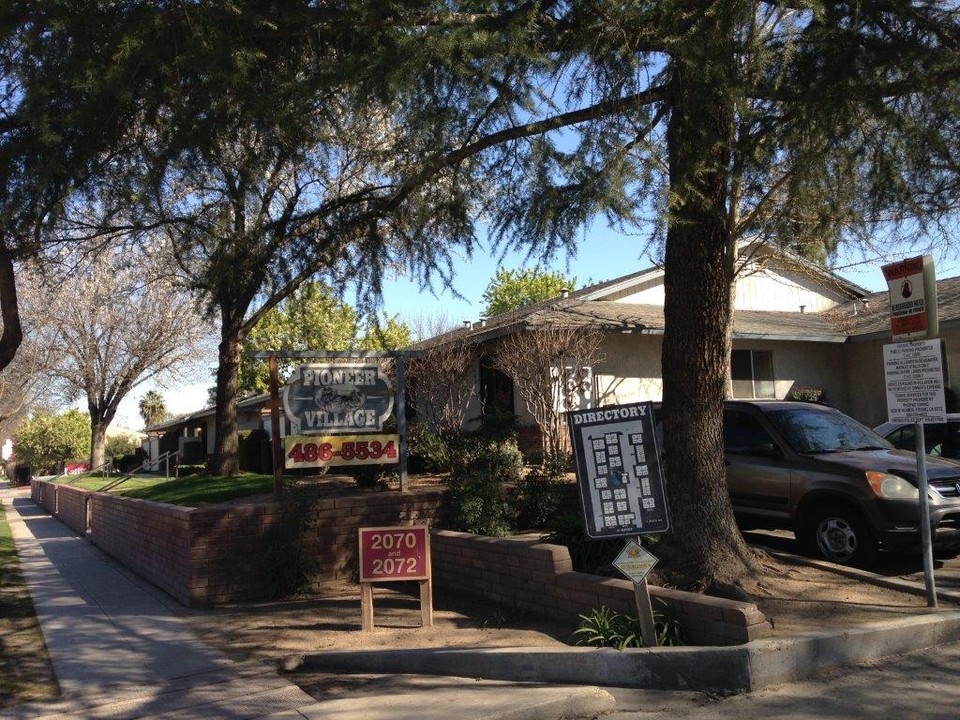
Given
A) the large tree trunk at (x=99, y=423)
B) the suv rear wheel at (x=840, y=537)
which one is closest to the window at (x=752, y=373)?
the suv rear wheel at (x=840, y=537)

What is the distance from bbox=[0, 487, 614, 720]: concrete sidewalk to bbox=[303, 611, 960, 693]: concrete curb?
6.3 inches

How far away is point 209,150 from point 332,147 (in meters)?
1.82

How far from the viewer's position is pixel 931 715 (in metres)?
5.20

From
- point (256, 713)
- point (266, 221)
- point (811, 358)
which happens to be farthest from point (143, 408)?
point (256, 713)

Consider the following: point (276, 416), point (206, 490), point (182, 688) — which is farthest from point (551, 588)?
point (206, 490)

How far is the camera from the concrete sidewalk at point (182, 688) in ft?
19.0

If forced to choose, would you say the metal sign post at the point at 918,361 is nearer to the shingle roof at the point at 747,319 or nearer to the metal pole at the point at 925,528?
the metal pole at the point at 925,528

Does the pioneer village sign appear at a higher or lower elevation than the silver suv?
higher

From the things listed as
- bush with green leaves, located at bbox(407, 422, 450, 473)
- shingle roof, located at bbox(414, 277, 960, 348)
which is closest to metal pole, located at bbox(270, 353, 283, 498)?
bush with green leaves, located at bbox(407, 422, 450, 473)

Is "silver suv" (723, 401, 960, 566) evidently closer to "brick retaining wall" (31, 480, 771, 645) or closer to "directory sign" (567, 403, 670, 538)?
"brick retaining wall" (31, 480, 771, 645)

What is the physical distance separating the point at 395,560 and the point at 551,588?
5.03 feet

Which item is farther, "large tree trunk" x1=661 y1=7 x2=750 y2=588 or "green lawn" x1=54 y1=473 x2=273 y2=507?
"green lawn" x1=54 y1=473 x2=273 y2=507

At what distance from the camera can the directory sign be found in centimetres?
678

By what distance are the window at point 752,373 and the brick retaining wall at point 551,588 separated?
40.2 ft
